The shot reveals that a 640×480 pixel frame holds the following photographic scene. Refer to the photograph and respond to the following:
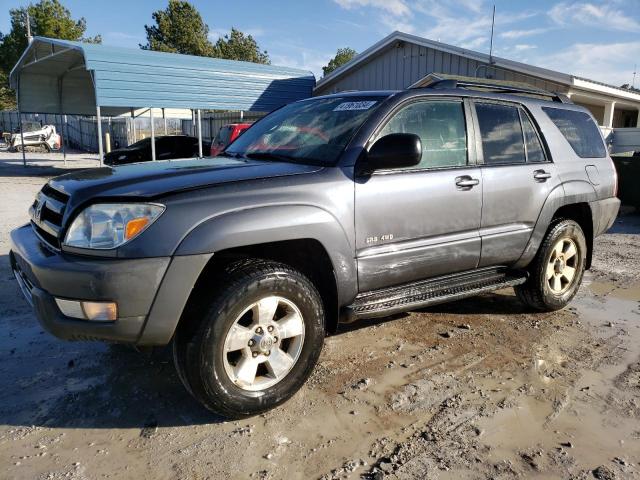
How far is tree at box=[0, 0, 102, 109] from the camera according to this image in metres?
36.8

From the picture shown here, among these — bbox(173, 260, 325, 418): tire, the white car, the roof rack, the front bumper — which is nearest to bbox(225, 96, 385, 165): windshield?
the roof rack

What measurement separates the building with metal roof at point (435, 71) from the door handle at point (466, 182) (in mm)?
9913

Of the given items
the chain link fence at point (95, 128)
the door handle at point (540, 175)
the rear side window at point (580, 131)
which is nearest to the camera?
the door handle at point (540, 175)

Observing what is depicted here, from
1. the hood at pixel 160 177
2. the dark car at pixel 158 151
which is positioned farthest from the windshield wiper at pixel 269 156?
the dark car at pixel 158 151

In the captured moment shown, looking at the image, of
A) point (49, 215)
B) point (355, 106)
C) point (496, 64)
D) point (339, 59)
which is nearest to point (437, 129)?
point (355, 106)

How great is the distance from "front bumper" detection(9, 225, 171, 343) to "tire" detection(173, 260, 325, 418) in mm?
269

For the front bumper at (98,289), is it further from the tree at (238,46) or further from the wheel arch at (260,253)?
the tree at (238,46)

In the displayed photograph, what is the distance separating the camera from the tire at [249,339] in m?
2.50

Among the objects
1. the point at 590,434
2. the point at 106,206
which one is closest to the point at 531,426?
the point at 590,434

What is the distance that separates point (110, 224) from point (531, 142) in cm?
332

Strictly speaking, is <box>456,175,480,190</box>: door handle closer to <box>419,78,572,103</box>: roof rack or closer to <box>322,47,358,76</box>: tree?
<box>419,78,572,103</box>: roof rack

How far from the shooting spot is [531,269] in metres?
4.24

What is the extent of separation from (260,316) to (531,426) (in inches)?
62.6

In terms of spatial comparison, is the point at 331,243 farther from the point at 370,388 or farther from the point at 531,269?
the point at 531,269
